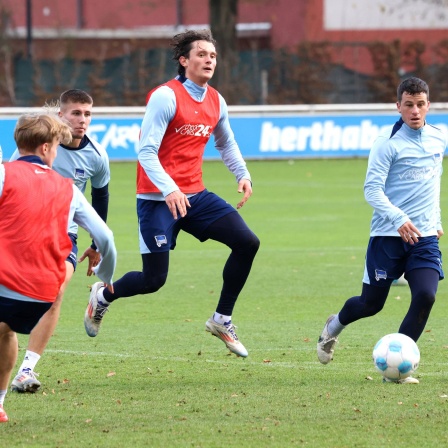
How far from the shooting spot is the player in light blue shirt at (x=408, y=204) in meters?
7.64

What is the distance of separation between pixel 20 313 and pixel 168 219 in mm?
2445

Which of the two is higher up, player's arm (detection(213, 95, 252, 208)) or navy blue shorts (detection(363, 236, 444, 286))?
player's arm (detection(213, 95, 252, 208))

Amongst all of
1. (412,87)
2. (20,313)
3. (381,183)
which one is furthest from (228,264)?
(20,313)

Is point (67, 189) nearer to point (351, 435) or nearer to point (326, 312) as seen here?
point (351, 435)

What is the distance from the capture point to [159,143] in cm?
813

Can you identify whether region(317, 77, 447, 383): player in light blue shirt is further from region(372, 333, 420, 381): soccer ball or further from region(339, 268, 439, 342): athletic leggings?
region(372, 333, 420, 381): soccer ball

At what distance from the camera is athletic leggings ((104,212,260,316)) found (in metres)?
8.39

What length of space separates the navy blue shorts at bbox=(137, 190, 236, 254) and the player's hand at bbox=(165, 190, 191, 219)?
402mm

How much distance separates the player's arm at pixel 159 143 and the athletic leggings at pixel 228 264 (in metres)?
0.37

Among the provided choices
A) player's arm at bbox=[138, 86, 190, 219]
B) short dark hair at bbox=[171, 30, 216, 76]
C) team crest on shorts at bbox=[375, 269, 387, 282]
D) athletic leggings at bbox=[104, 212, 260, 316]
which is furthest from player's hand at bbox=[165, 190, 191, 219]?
team crest on shorts at bbox=[375, 269, 387, 282]

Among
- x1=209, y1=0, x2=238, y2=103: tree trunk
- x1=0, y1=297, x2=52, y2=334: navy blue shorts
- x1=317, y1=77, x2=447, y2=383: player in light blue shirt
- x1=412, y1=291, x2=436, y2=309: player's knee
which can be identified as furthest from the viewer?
x1=209, y1=0, x2=238, y2=103: tree trunk

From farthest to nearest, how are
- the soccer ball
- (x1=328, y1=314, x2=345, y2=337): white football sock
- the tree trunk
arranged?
the tree trunk, (x1=328, y1=314, x2=345, y2=337): white football sock, the soccer ball

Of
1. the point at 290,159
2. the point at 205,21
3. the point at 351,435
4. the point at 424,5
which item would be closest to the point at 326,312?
the point at 351,435

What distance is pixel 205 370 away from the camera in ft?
26.6
